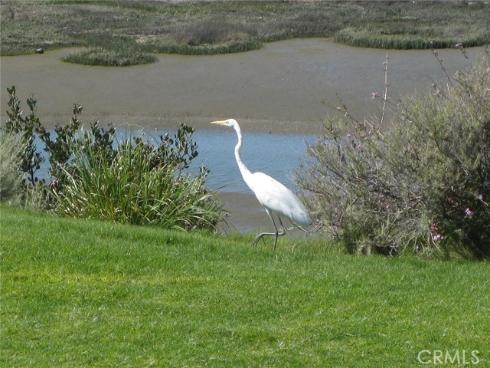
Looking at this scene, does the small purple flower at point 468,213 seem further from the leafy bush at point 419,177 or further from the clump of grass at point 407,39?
the clump of grass at point 407,39

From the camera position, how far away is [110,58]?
29.7m

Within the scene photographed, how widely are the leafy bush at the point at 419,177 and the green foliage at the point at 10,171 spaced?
4099mm

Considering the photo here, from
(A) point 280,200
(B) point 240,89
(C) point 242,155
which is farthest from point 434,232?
(B) point 240,89

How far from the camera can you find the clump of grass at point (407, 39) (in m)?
30.0

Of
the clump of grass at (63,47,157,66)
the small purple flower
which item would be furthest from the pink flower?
the clump of grass at (63,47,157,66)

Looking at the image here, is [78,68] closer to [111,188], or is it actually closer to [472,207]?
[111,188]

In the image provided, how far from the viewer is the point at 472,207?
11078mm

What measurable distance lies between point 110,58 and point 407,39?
28.5 ft

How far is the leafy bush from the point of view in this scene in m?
10.9

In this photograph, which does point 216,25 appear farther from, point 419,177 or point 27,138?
point 419,177

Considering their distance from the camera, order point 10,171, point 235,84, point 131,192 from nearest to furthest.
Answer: point 131,192
point 10,171
point 235,84

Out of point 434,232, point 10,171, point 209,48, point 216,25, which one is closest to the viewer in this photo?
point 434,232

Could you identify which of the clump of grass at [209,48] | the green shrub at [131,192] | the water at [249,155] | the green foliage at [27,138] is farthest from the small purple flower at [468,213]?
the clump of grass at [209,48]

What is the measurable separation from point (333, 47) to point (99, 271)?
74.1ft
